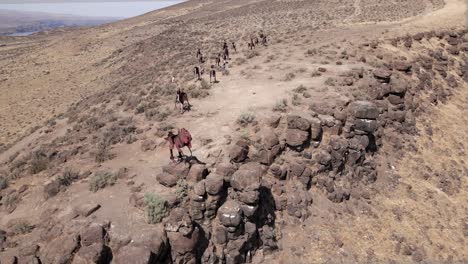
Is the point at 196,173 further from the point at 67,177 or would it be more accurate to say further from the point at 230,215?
the point at 67,177

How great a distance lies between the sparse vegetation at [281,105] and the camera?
17.6m

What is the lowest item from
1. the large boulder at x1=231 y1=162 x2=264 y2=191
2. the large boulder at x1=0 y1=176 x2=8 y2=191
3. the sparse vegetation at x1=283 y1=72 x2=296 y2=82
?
the large boulder at x1=0 y1=176 x2=8 y2=191

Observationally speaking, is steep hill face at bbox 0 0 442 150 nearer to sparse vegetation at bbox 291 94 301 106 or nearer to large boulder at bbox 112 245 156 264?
sparse vegetation at bbox 291 94 301 106

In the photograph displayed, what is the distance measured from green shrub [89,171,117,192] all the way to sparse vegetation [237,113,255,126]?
657 centimetres

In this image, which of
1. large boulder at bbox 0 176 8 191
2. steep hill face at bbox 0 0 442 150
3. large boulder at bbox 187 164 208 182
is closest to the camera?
large boulder at bbox 187 164 208 182

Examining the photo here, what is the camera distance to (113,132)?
730 inches

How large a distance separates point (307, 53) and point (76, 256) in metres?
24.8

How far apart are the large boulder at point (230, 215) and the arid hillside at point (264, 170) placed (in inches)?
2.0

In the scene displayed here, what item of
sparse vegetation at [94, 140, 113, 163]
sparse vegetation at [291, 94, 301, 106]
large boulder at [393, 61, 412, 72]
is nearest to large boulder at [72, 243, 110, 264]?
sparse vegetation at [94, 140, 113, 163]

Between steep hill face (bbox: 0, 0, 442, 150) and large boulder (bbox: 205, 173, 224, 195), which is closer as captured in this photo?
large boulder (bbox: 205, 173, 224, 195)

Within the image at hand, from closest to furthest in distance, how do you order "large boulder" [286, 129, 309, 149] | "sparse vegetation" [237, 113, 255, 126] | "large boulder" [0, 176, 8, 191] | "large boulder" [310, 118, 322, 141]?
"large boulder" [286, 129, 309, 149] → "large boulder" [0, 176, 8, 191] → "large boulder" [310, 118, 322, 141] → "sparse vegetation" [237, 113, 255, 126]

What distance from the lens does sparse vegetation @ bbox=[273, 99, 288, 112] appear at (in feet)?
57.9

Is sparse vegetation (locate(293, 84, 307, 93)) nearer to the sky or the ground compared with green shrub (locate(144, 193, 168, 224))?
nearer to the sky

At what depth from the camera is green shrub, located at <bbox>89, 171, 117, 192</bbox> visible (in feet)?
44.2
